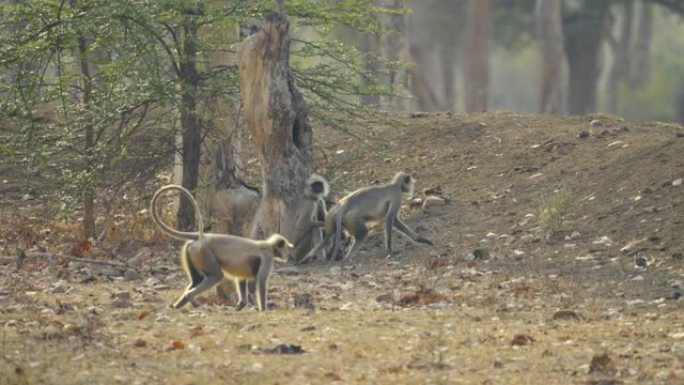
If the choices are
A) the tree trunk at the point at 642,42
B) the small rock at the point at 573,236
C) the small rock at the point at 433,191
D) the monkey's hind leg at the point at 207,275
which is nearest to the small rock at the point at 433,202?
the small rock at the point at 433,191

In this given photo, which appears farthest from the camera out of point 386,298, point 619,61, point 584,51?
point 619,61

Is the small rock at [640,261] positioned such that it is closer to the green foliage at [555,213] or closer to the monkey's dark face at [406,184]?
the green foliage at [555,213]

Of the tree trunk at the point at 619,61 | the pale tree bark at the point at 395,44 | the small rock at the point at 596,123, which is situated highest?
the pale tree bark at the point at 395,44

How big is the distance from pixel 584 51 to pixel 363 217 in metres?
26.7

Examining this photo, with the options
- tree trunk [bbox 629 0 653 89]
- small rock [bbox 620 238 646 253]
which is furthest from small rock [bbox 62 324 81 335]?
tree trunk [bbox 629 0 653 89]

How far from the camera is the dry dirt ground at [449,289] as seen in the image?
838cm

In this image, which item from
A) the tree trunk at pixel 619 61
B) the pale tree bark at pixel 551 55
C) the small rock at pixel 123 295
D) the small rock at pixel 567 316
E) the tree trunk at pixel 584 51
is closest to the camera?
the small rock at pixel 567 316

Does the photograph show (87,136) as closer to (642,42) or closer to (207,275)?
(207,275)

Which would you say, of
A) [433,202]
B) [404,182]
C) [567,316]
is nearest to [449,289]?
[567,316]

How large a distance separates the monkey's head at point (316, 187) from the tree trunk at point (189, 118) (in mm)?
1414

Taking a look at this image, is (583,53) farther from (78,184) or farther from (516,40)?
(78,184)

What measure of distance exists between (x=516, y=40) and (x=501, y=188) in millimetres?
27865

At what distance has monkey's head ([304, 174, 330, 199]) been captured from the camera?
47.8 feet

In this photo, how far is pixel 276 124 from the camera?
1441cm
